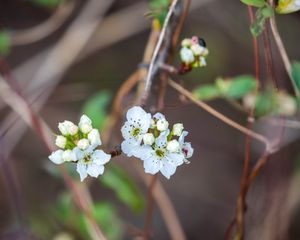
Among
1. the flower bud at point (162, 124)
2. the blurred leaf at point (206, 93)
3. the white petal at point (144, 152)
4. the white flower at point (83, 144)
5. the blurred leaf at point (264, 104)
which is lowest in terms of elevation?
the white petal at point (144, 152)

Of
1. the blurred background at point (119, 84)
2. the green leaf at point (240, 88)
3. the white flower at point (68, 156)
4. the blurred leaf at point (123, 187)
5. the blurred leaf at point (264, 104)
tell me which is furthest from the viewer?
the blurred background at point (119, 84)

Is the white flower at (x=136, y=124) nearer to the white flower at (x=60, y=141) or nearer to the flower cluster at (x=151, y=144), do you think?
the flower cluster at (x=151, y=144)

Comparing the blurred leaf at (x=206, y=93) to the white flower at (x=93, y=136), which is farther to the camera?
the blurred leaf at (x=206, y=93)

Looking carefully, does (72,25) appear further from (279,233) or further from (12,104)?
(279,233)

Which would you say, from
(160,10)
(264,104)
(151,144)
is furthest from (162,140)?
(264,104)

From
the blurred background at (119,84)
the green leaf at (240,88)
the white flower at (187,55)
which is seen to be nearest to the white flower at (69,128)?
the white flower at (187,55)

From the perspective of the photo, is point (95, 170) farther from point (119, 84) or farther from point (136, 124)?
point (119, 84)

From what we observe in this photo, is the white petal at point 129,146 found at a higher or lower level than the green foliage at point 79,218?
lower
